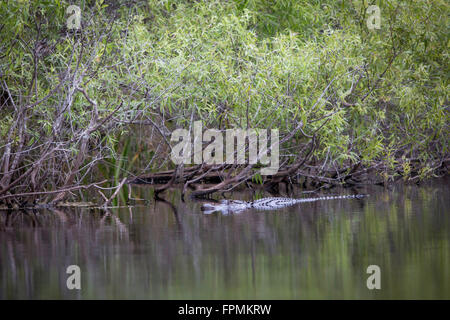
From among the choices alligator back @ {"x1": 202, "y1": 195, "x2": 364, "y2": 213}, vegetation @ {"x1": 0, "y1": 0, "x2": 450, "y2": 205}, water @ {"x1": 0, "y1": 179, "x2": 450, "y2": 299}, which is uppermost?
vegetation @ {"x1": 0, "y1": 0, "x2": 450, "y2": 205}

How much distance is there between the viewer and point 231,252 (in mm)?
7895

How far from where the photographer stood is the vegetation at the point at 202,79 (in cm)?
1226

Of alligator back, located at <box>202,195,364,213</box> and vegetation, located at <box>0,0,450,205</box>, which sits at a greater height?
vegetation, located at <box>0,0,450,205</box>

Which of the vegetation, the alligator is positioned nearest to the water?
the alligator

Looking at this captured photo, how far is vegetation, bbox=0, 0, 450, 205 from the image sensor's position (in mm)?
12258

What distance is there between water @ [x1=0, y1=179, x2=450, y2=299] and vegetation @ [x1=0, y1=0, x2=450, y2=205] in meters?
1.47

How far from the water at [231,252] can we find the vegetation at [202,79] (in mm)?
1467

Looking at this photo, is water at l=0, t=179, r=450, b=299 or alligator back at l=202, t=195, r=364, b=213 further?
alligator back at l=202, t=195, r=364, b=213

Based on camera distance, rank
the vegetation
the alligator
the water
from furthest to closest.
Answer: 1. the vegetation
2. the alligator
3. the water

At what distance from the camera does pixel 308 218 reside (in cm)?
1070

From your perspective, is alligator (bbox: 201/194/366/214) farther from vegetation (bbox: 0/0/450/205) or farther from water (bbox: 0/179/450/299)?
vegetation (bbox: 0/0/450/205)

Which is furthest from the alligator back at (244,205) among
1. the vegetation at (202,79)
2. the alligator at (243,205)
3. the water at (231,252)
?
the vegetation at (202,79)
